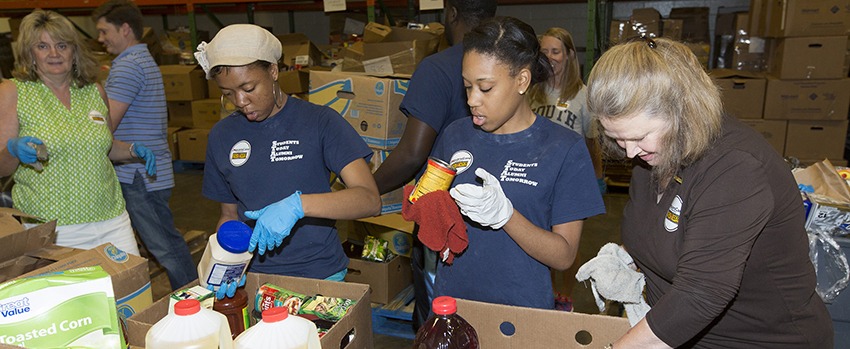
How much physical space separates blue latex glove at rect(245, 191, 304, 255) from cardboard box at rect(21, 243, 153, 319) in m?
0.41

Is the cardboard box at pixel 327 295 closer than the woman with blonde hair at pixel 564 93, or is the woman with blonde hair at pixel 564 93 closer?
the cardboard box at pixel 327 295

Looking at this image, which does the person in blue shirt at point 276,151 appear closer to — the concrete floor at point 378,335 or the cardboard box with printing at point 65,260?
the cardboard box with printing at point 65,260

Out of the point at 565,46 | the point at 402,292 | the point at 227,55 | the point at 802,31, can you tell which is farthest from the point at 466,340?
the point at 802,31

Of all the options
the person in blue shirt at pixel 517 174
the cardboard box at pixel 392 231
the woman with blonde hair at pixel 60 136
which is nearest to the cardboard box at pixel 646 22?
the cardboard box at pixel 392 231

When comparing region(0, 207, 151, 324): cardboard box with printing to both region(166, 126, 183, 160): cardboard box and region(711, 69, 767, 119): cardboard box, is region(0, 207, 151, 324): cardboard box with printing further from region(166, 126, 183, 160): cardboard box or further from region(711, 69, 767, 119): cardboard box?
region(166, 126, 183, 160): cardboard box

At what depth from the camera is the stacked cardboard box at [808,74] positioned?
4055 millimetres

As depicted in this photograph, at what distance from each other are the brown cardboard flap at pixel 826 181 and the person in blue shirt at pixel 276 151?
72.5 inches

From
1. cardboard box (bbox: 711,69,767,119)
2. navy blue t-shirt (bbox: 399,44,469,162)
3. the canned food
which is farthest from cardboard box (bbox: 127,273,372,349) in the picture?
cardboard box (bbox: 711,69,767,119)

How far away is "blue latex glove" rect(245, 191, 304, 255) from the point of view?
1241 millimetres

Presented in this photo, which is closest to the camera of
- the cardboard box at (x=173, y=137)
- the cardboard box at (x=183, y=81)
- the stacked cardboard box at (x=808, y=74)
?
the stacked cardboard box at (x=808, y=74)

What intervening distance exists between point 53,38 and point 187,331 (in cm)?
180

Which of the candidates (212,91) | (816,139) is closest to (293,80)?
(212,91)

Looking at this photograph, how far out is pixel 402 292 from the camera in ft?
10.2

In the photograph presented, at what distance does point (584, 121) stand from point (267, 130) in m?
1.95
